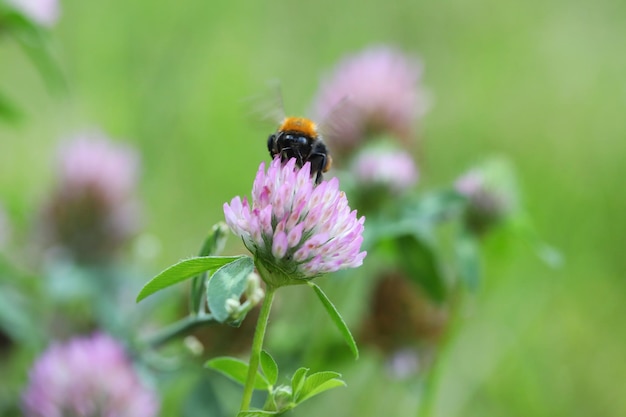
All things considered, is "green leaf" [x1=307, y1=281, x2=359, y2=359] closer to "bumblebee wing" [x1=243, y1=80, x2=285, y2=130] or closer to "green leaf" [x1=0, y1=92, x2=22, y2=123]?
"bumblebee wing" [x1=243, y1=80, x2=285, y2=130]

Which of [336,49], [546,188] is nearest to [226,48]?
[336,49]

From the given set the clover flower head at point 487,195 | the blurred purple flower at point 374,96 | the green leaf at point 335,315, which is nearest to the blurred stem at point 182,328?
the green leaf at point 335,315

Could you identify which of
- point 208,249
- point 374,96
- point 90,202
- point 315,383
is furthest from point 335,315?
point 90,202

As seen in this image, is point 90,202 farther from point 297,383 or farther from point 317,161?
point 297,383

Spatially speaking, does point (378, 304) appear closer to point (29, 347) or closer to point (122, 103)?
point (29, 347)

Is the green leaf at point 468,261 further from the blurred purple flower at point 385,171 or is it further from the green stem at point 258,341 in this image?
the green stem at point 258,341

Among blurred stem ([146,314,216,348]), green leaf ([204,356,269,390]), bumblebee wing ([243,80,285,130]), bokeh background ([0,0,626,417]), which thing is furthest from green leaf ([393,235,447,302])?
green leaf ([204,356,269,390])
